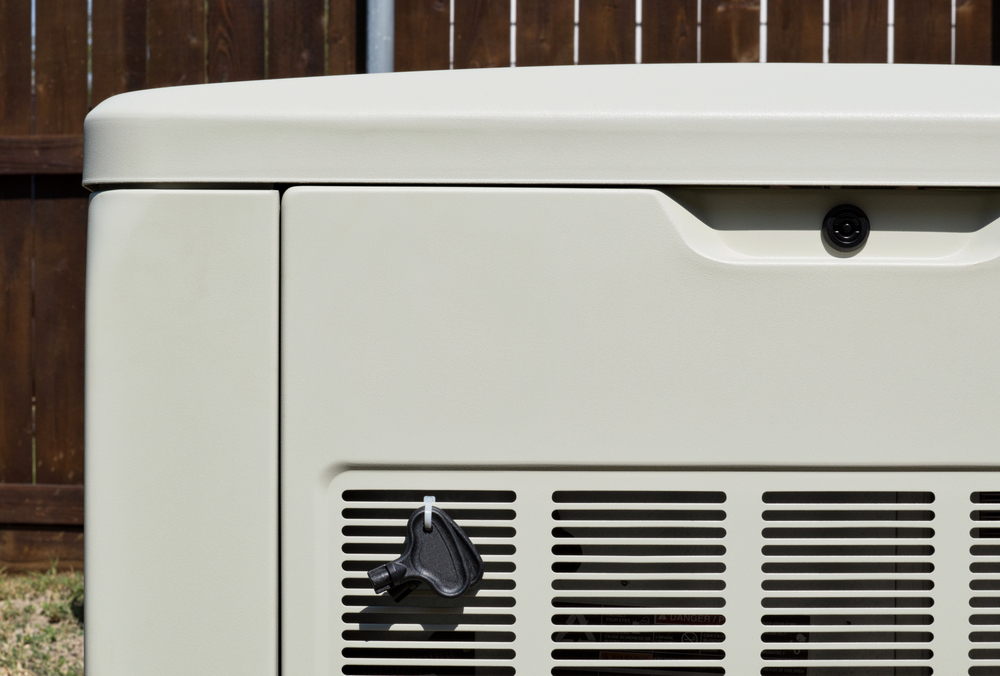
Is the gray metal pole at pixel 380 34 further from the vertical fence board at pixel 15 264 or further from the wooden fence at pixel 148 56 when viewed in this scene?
the vertical fence board at pixel 15 264

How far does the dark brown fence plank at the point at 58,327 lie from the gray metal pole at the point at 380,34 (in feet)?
4.41

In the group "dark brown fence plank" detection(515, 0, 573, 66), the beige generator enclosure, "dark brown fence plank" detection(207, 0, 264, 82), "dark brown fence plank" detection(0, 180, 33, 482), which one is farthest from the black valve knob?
"dark brown fence plank" detection(0, 180, 33, 482)

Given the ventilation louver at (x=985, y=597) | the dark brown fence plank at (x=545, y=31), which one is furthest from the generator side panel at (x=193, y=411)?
the dark brown fence plank at (x=545, y=31)

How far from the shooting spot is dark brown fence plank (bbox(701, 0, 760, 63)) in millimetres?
2799

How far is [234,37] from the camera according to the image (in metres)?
2.95

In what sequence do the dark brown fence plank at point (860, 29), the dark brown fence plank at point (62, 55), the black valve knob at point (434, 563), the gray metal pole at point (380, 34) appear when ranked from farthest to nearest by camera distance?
the dark brown fence plank at point (62, 55)
the dark brown fence plank at point (860, 29)
the gray metal pole at point (380, 34)
the black valve knob at point (434, 563)

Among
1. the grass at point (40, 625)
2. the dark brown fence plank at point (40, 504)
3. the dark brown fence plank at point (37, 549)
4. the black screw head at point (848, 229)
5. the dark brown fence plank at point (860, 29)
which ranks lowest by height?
the grass at point (40, 625)

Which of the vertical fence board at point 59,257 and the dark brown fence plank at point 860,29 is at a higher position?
the dark brown fence plank at point 860,29

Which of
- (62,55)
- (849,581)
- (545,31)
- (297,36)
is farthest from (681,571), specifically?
(62,55)

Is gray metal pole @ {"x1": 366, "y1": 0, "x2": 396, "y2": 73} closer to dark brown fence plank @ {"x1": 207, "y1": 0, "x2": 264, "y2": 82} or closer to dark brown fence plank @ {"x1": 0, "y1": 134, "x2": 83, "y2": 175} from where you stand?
dark brown fence plank @ {"x1": 207, "y1": 0, "x2": 264, "y2": 82}

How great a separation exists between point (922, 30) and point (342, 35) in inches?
80.7

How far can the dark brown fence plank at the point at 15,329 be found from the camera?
9.95ft

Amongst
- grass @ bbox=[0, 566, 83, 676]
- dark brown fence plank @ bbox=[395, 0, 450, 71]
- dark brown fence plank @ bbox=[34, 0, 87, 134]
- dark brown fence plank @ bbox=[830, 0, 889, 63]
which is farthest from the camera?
dark brown fence plank @ bbox=[34, 0, 87, 134]

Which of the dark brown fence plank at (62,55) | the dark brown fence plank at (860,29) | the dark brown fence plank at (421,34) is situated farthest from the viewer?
the dark brown fence plank at (62,55)
